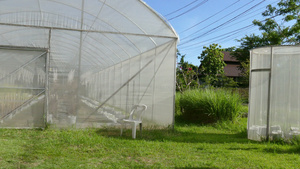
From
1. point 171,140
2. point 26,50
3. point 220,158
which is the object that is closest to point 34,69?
point 26,50

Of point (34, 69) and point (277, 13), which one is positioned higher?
point (277, 13)

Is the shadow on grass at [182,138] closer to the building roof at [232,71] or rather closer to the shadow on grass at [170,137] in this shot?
the shadow on grass at [170,137]

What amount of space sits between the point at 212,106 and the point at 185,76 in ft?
22.2

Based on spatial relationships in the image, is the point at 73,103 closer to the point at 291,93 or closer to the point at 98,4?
the point at 98,4

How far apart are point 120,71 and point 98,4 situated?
181 centimetres

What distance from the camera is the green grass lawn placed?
14.2ft

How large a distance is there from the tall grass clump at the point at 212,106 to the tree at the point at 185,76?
4.48 meters

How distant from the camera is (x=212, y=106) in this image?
9.08m

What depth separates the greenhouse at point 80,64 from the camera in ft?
22.4

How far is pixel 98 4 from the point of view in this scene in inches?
284

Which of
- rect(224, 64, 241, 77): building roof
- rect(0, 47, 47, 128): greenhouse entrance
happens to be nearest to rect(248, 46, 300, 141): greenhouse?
rect(0, 47, 47, 128): greenhouse entrance

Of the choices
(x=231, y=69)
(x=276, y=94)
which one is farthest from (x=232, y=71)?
(x=276, y=94)

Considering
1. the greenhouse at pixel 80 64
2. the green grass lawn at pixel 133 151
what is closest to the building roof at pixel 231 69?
the greenhouse at pixel 80 64

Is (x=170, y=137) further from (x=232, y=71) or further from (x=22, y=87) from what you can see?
(x=232, y=71)
